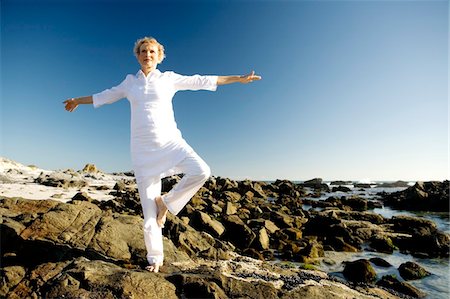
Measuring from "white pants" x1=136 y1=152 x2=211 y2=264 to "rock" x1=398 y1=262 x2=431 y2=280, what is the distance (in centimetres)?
876

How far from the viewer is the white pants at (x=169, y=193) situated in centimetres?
423

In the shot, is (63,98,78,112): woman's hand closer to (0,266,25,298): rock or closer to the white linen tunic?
the white linen tunic

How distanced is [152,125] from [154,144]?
28cm

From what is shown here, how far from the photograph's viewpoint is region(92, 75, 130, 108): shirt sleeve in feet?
14.8

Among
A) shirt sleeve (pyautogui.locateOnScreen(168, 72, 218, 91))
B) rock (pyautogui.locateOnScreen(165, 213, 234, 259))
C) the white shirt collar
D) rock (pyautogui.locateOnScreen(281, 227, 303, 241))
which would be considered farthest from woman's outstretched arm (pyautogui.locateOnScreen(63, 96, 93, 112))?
rock (pyautogui.locateOnScreen(281, 227, 303, 241))

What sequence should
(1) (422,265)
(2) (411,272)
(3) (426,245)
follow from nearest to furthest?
(2) (411,272) < (1) (422,265) < (3) (426,245)

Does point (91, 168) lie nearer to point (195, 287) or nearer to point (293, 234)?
point (293, 234)

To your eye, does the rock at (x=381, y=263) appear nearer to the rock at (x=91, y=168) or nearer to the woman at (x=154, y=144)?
the woman at (x=154, y=144)

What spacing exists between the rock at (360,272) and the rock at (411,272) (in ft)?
4.47

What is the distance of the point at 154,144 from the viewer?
4270 mm

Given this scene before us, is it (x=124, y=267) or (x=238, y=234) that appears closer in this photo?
(x=124, y=267)

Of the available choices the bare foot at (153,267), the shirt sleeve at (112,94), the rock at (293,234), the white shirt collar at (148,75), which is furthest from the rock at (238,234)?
the white shirt collar at (148,75)

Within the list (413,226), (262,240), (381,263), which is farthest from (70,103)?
(413,226)

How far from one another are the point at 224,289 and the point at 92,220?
322cm
